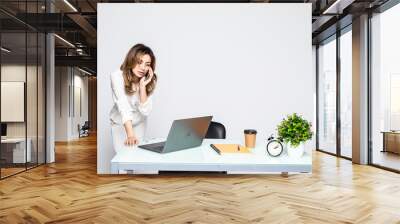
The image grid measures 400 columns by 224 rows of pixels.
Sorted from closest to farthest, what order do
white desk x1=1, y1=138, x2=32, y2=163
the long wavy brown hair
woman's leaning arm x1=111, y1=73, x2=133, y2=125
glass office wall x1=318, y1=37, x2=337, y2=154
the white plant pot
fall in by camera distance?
the white plant pot < the long wavy brown hair < woman's leaning arm x1=111, y1=73, x2=133, y2=125 < white desk x1=1, y1=138, x2=32, y2=163 < glass office wall x1=318, y1=37, x2=337, y2=154

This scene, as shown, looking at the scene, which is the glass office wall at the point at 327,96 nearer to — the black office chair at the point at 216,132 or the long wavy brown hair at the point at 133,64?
the black office chair at the point at 216,132

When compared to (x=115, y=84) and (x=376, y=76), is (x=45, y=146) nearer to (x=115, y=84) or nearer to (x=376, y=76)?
(x=115, y=84)

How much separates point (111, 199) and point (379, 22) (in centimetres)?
593

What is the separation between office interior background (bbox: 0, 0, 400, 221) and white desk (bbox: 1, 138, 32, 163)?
1 cm

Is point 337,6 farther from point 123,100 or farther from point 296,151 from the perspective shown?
point 296,151

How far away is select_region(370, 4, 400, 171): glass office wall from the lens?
6.15 meters

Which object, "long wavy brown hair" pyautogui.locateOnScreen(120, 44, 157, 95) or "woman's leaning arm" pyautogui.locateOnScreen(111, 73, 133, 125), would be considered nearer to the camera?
"long wavy brown hair" pyautogui.locateOnScreen(120, 44, 157, 95)

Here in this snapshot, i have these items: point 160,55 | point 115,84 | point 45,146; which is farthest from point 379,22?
point 45,146

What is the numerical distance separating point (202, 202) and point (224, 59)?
302cm

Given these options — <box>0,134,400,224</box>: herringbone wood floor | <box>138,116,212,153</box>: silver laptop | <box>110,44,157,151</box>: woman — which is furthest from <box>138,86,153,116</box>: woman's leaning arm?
<box>0,134,400,224</box>: herringbone wood floor

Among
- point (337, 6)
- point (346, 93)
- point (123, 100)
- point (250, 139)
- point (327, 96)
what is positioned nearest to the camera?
point (250, 139)

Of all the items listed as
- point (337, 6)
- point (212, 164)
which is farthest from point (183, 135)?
point (337, 6)

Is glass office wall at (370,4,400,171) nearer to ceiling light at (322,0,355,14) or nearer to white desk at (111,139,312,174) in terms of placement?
ceiling light at (322,0,355,14)

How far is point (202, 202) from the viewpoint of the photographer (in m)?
3.00
